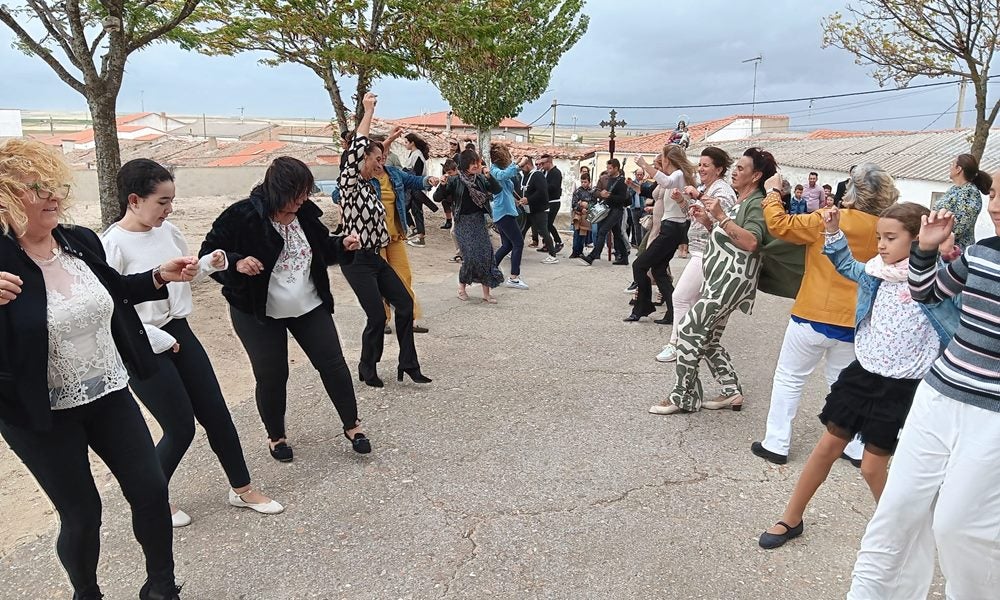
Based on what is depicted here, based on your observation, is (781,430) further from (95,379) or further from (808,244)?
(95,379)

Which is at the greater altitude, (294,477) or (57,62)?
(57,62)

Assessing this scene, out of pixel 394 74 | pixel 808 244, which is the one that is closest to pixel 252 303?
pixel 808 244

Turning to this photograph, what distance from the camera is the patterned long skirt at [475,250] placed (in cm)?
797

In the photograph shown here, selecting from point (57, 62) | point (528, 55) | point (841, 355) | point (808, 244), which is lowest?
point (841, 355)

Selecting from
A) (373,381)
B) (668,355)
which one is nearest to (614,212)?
(668,355)

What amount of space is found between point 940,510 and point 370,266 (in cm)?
399

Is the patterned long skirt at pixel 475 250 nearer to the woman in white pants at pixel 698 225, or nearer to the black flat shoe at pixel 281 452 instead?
the woman in white pants at pixel 698 225

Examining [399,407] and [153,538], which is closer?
[153,538]

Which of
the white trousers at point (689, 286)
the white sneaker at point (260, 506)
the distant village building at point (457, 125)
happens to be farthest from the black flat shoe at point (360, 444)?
the distant village building at point (457, 125)

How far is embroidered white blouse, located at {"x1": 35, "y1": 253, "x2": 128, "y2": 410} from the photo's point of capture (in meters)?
2.29

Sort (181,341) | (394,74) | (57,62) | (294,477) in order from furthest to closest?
(394,74) → (57,62) → (294,477) → (181,341)

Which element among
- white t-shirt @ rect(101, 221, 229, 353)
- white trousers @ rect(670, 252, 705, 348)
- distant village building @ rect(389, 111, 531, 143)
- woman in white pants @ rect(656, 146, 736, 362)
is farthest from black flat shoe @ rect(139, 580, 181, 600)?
distant village building @ rect(389, 111, 531, 143)

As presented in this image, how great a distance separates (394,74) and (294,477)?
900 cm

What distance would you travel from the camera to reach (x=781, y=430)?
→ 4.00 m
